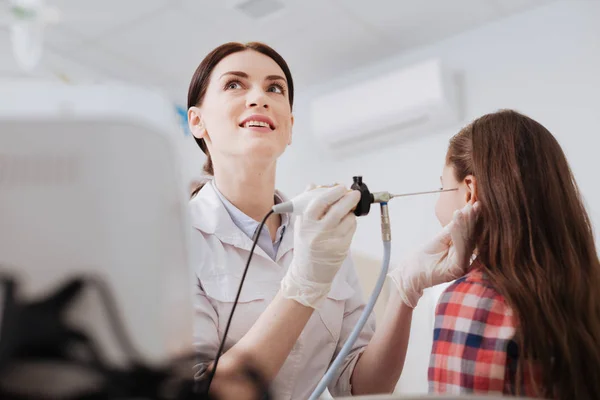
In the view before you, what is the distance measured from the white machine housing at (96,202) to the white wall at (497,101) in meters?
1.97

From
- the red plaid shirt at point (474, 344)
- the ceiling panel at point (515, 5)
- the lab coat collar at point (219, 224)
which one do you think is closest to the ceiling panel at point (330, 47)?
the ceiling panel at point (515, 5)

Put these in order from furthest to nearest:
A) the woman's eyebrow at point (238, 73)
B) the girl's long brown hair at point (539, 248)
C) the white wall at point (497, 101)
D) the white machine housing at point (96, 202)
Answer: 1. the white wall at point (497, 101)
2. the woman's eyebrow at point (238, 73)
3. the girl's long brown hair at point (539, 248)
4. the white machine housing at point (96, 202)

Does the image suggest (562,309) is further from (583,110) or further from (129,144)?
(583,110)

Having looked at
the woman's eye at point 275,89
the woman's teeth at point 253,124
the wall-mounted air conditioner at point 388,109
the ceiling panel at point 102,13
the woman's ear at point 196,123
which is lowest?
the woman's teeth at point 253,124

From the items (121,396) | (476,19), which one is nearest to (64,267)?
(121,396)

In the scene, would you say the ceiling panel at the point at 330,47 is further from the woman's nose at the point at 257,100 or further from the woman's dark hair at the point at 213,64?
the woman's nose at the point at 257,100

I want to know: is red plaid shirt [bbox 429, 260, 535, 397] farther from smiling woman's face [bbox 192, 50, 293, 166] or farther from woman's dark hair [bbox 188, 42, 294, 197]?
woman's dark hair [bbox 188, 42, 294, 197]

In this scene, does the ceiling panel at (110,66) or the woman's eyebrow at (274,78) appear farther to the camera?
the ceiling panel at (110,66)

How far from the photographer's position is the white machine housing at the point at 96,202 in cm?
54

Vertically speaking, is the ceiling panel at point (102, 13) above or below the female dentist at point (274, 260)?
above

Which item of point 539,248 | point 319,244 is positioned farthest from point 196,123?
point 539,248

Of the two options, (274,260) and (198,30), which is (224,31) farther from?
(274,260)

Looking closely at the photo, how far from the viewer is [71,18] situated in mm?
2961

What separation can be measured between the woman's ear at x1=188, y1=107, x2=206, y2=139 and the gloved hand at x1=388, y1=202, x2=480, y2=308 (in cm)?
61
